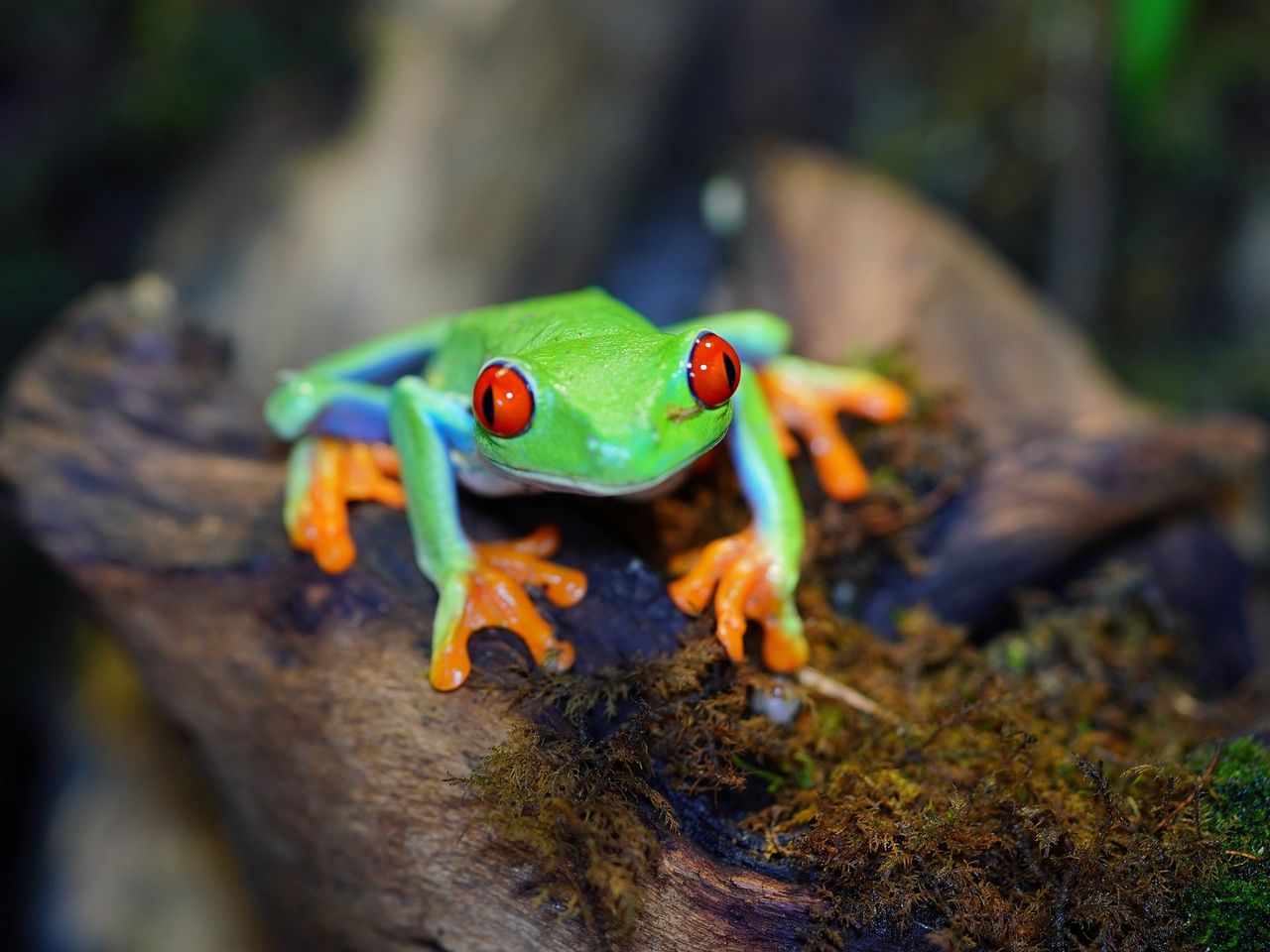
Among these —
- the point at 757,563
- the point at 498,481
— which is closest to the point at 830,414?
the point at 757,563

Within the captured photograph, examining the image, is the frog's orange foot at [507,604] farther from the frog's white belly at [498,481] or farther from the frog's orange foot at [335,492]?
the frog's orange foot at [335,492]

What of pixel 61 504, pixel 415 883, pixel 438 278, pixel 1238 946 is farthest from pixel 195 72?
pixel 1238 946

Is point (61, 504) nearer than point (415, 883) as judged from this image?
No

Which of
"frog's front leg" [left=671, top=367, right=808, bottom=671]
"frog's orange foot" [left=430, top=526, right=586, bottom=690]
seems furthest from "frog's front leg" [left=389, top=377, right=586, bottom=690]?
"frog's front leg" [left=671, top=367, right=808, bottom=671]

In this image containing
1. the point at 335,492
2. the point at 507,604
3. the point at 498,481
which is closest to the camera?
the point at 507,604

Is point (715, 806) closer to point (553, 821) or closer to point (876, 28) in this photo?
point (553, 821)

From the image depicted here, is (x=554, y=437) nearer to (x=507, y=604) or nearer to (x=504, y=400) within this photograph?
(x=504, y=400)

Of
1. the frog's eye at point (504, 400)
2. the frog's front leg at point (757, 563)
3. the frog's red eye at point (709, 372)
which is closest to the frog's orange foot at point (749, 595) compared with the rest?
the frog's front leg at point (757, 563)
